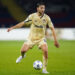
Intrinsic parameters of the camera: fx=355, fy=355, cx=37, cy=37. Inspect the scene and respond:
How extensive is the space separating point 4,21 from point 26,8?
10.7 ft

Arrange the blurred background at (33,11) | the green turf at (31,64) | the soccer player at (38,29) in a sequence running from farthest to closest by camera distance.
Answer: the blurred background at (33,11), the green turf at (31,64), the soccer player at (38,29)

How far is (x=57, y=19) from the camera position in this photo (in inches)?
1577

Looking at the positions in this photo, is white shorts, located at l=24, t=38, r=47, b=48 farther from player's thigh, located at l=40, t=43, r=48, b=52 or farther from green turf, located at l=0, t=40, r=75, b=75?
green turf, located at l=0, t=40, r=75, b=75

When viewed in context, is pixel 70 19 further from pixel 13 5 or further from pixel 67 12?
pixel 13 5

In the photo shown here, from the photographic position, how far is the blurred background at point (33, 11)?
3957 cm

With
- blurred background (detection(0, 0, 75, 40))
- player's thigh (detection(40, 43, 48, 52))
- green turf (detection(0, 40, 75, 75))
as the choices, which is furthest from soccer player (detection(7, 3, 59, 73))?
blurred background (detection(0, 0, 75, 40))

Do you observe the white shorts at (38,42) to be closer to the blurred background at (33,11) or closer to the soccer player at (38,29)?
the soccer player at (38,29)

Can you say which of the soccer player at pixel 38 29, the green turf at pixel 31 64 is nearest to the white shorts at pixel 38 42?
the soccer player at pixel 38 29

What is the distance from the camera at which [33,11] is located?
132 feet

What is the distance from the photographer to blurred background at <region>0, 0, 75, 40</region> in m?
39.6

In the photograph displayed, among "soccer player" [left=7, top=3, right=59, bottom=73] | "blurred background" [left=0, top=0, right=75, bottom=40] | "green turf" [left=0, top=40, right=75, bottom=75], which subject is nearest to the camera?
"soccer player" [left=7, top=3, right=59, bottom=73]

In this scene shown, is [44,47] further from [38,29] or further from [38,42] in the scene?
[38,29]

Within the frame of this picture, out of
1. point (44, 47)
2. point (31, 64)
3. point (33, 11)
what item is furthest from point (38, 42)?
point (33, 11)

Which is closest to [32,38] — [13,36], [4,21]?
[13,36]
